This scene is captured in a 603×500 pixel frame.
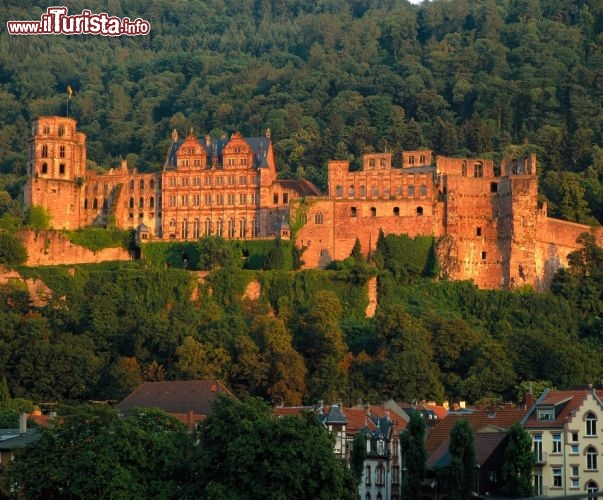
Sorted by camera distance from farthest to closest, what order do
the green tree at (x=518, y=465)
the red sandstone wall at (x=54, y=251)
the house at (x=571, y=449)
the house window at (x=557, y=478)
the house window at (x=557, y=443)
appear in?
the red sandstone wall at (x=54, y=251) < the house window at (x=557, y=443) < the house window at (x=557, y=478) < the house at (x=571, y=449) < the green tree at (x=518, y=465)

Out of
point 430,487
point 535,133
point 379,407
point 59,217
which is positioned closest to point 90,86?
point 535,133

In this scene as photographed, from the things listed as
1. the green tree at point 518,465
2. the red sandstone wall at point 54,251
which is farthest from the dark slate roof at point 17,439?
the red sandstone wall at point 54,251

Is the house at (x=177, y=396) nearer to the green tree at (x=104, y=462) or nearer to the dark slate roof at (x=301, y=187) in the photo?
the green tree at (x=104, y=462)

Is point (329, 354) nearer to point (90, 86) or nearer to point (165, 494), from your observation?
point (165, 494)

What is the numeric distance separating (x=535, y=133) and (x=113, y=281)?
4683 centimetres

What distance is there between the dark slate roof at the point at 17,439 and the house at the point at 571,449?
18.7 metres

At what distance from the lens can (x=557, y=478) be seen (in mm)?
67562

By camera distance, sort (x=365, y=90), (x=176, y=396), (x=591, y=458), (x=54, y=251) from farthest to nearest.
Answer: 1. (x=365, y=90)
2. (x=54, y=251)
3. (x=176, y=396)
4. (x=591, y=458)

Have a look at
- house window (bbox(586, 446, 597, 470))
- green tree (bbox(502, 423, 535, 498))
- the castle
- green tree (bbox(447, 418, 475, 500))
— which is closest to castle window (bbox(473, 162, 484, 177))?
the castle

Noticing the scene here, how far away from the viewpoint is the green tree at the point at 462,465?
66188 mm

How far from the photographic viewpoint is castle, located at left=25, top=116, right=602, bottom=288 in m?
111

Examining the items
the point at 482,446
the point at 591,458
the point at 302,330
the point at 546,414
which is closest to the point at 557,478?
the point at 591,458

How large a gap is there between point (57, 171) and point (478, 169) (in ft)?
87.4

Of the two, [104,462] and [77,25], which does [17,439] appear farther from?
[77,25]
